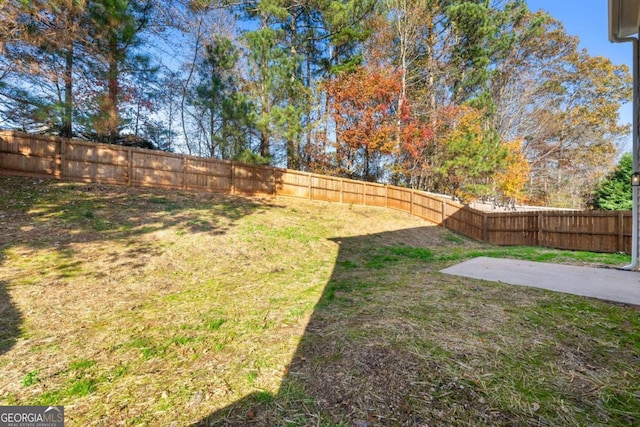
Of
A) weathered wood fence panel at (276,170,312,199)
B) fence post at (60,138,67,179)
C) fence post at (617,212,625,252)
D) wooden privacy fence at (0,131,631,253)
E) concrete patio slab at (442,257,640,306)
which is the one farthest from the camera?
weathered wood fence panel at (276,170,312,199)

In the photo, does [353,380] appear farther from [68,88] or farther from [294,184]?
[294,184]

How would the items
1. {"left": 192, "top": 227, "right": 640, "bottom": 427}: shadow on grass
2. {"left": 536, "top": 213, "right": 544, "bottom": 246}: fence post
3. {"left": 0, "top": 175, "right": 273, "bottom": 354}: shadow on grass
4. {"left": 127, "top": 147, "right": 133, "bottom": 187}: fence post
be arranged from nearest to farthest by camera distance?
1. {"left": 192, "top": 227, "right": 640, "bottom": 427}: shadow on grass
2. {"left": 0, "top": 175, "right": 273, "bottom": 354}: shadow on grass
3. {"left": 536, "top": 213, "right": 544, "bottom": 246}: fence post
4. {"left": 127, "top": 147, "right": 133, "bottom": 187}: fence post

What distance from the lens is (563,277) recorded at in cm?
359

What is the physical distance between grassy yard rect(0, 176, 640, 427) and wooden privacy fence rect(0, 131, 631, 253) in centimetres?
414

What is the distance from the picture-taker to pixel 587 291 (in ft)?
9.77

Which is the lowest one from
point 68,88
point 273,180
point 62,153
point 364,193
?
point 364,193

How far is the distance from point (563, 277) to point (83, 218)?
816 cm

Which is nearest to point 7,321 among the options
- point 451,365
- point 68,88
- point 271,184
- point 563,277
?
point 451,365

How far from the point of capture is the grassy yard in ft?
4.72

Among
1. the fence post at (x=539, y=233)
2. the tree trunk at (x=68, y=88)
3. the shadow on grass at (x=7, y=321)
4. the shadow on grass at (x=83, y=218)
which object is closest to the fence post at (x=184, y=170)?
the shadow on grass at (x=83, y=218)

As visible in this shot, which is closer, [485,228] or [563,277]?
[563,277]

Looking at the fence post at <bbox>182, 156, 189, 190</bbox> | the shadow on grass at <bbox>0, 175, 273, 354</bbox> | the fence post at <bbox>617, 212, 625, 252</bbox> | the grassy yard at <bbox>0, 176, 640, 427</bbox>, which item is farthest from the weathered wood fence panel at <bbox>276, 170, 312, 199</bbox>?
the fence post at <bbox>617, 212, 625, 252</bbox>

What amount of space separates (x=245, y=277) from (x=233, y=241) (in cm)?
160

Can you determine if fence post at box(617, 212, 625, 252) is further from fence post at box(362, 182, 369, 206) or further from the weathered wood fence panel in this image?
the weathered wood fence panel
